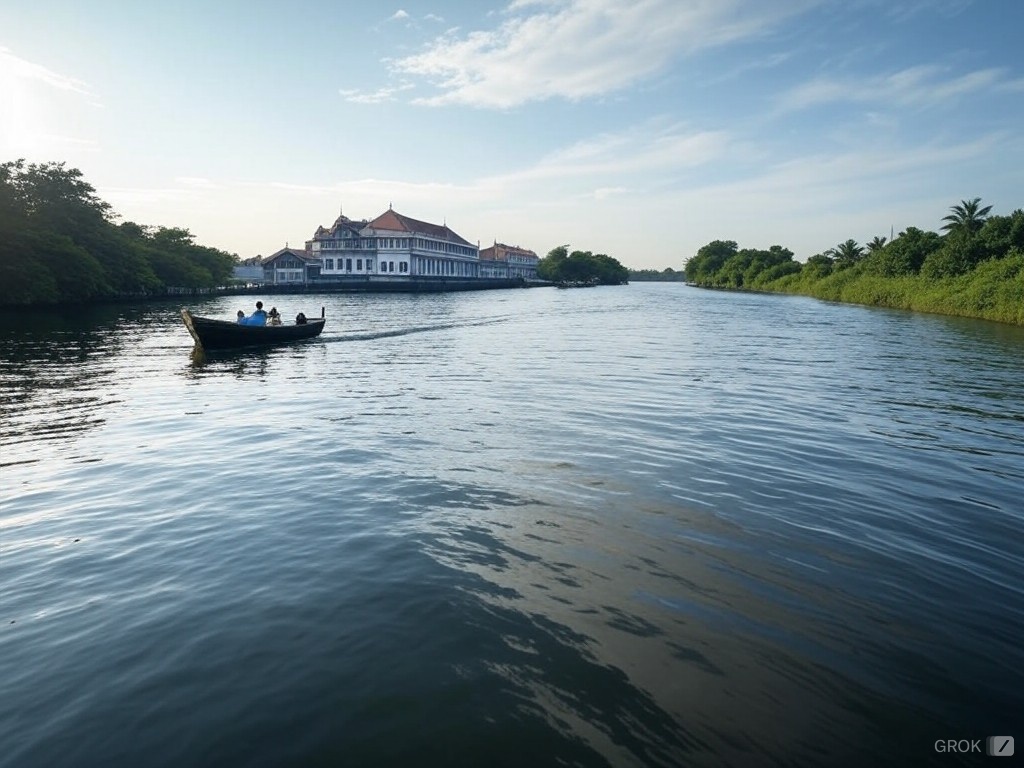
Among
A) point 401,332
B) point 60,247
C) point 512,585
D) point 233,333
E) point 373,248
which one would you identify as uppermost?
point 373,248

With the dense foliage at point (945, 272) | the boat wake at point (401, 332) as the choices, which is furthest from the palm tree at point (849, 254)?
the boat wake at point (401, 332)

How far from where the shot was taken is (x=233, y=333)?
2773 centimetres

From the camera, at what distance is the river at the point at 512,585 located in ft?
14.7

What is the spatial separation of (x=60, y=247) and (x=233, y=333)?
123ft

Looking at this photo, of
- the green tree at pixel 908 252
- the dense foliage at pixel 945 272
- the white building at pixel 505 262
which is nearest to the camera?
the dense foliage at pixel 945 272

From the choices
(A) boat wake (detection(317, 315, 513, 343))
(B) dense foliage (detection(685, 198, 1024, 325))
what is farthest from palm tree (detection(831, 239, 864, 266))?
(A) boat wake (detection(317, 315, 513, 343))

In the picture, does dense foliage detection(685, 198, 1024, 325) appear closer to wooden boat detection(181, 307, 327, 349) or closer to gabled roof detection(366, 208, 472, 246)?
wooden boat detection(181, 307, 327, 349)

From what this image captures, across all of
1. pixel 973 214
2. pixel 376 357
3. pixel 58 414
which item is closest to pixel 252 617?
pixel 58 414

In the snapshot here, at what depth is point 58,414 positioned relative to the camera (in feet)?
51.4

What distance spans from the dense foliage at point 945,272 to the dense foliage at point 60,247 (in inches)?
3080

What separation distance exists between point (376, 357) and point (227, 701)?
24721 millimetres

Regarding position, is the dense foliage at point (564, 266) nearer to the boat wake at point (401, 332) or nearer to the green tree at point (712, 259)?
the green tree at point (712, 259)

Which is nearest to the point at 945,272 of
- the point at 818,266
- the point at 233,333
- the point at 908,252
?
the point at 908,252

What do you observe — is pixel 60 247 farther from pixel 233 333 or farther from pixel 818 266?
pixel 818 266
